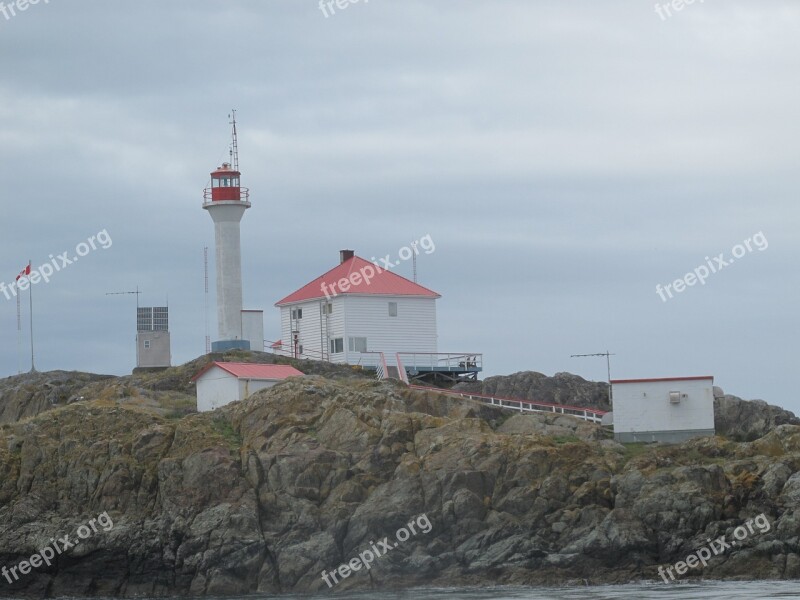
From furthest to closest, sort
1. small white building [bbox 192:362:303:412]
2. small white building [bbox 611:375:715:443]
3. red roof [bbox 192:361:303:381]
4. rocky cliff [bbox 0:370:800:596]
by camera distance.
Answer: red roof [bbox 192:361:303:381], small white building [bbox 192:362:303:412], small white building [bbox 611:375:715:443], rocky cliff [bbox 0:370:800:596]

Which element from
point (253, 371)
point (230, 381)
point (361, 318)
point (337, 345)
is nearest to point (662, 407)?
point (253, 371)

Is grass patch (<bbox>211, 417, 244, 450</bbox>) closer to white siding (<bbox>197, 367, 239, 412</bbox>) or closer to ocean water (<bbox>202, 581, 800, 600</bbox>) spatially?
white siding (<bbox>197, 367, 239, 412</bbox>)

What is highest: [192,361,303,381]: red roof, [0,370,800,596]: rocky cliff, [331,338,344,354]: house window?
[331,338,344,354]: house window

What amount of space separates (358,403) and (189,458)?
19.6 feet

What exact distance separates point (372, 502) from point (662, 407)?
10.7 meters

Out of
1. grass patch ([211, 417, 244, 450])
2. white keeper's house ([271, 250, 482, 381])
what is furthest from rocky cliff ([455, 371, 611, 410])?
grass patch ([211, 417, 244, 450])

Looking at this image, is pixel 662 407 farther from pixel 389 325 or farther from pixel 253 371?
pixel 389 325

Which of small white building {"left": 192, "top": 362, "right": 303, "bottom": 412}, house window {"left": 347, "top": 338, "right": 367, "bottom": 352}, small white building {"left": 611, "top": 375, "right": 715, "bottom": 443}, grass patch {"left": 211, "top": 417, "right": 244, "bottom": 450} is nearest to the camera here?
grass patch {"left": 211, "top": 417, "right": 244, "bottom": 450}

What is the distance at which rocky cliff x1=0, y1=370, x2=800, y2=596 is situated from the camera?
41.8 meters

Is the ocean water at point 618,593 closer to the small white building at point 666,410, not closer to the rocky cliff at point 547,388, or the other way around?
the small white building at point 666,410

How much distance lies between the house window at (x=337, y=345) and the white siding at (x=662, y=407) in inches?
591

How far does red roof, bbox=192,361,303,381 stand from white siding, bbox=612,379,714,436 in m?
11.8

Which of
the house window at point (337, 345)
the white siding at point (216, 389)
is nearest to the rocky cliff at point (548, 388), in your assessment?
the house window at point (337, 345)

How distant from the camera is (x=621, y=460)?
44719 millimetres
